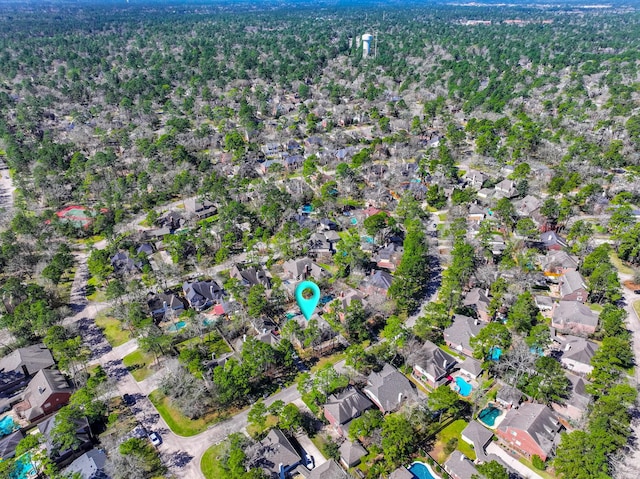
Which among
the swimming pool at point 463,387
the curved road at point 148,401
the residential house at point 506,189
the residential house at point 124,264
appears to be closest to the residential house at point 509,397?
the swimming pool at point 463,387

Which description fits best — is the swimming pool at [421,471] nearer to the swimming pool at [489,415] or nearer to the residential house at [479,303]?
the swimming pool at [489,415]

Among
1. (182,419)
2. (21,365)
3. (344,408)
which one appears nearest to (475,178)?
(344,408)

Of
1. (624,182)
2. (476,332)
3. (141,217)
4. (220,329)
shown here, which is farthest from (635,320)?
(141,217)

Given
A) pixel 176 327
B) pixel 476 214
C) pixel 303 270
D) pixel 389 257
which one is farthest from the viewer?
pixel 476 214

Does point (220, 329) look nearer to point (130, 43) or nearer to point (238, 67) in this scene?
point (238, 67)

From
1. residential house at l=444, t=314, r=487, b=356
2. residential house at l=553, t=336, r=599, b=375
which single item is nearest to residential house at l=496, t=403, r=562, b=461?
residential house at l=553, t=336, r=599, b=375

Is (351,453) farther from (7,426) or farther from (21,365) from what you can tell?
(21,365)
